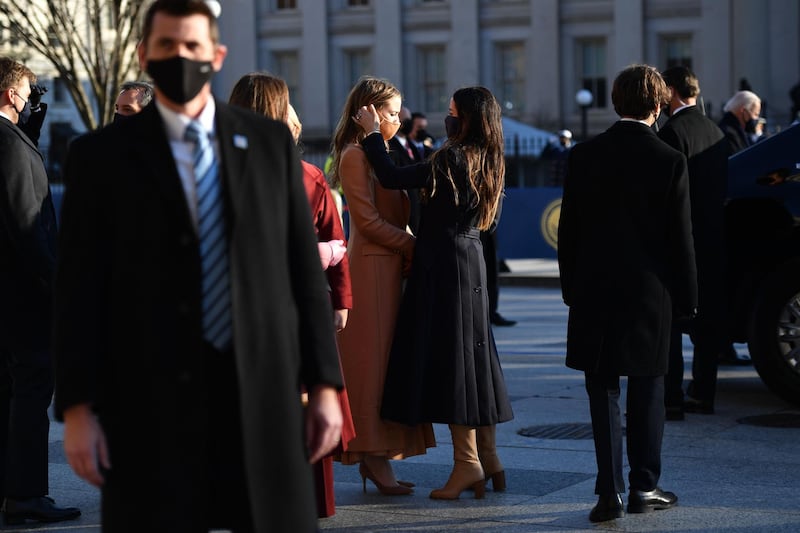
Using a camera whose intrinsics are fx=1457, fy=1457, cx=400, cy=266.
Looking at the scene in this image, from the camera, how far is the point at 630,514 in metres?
6.08

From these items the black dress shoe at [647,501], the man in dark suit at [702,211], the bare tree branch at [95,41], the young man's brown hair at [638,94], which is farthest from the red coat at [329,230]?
the bare tree branch at [95,41]

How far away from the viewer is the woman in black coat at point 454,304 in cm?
643

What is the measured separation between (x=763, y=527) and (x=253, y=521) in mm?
3009

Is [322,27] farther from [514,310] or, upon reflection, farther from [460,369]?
[460,369]

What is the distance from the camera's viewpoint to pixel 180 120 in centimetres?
350

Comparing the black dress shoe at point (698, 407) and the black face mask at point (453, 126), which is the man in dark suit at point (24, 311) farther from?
the black dress shoe at point (698, 407)

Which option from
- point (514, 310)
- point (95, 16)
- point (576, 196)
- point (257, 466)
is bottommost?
point (514, 310)

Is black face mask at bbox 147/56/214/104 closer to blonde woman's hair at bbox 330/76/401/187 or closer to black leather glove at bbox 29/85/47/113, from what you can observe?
blonde woman's hair at bbox 330/76/401/187

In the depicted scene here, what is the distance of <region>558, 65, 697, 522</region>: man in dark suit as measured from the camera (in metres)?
5.93

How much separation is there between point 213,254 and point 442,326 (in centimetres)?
315

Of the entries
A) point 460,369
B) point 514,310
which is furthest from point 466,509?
point 514,310

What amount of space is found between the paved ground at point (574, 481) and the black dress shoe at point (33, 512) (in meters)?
0.10

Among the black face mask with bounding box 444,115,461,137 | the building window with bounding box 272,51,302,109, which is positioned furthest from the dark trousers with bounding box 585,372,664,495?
the building window with bounding box 272,51,302,109

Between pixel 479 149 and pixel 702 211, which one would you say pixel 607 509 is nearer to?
pixel 479 149
